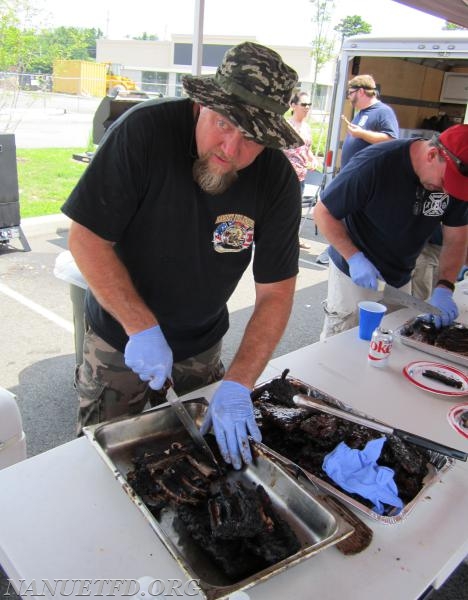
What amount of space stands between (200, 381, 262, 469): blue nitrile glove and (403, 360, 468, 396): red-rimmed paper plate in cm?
87

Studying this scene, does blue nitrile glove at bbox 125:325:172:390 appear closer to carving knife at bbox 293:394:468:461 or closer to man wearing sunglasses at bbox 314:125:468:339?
carving knife at bbox 293:394:468:461

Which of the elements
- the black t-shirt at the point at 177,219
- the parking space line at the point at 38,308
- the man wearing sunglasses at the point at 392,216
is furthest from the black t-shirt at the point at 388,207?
the parking space line at the point at 38,308

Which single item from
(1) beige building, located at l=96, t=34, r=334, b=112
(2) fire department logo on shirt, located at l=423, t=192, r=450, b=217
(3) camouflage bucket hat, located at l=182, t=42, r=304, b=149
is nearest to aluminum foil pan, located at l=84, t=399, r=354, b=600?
(3) camouflage bucket hat, located at l=182, t=42, r=304, b=149

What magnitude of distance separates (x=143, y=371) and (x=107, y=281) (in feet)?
1.01

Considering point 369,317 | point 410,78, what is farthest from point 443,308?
point 410,78

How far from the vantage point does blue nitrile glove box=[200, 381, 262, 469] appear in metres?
1.42

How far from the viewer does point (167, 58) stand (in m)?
38.5

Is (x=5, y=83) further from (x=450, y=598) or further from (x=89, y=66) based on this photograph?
(x=89, y=66)

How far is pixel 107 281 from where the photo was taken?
1.60 metres

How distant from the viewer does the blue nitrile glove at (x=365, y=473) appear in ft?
4.36

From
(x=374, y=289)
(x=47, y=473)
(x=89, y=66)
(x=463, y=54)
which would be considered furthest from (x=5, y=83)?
(x=89, y=66)

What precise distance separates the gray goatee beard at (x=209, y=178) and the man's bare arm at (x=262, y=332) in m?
0.44

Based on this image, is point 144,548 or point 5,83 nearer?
point 144,548

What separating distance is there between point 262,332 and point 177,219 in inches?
19.8
